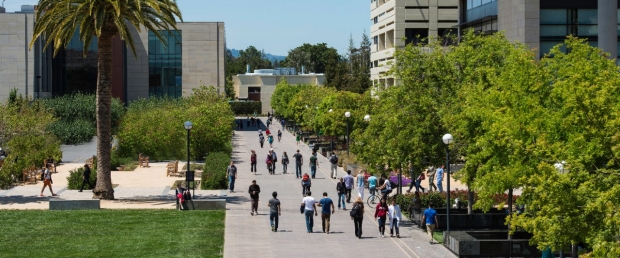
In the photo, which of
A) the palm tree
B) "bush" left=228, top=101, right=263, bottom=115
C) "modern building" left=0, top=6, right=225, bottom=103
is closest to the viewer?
the palm tree

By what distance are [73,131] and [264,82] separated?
8321cm

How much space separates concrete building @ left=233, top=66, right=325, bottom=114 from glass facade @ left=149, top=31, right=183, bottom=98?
53711 millimetres

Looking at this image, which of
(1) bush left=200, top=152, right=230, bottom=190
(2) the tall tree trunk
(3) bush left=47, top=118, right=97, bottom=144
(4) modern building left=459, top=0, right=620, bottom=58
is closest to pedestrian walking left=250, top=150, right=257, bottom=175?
(1) bush left=200, top=152, right=230, bottom=190

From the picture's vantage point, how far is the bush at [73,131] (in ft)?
245

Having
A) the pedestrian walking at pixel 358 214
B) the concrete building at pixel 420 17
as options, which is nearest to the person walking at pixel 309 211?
the pedestrian walking at pixel 358 214

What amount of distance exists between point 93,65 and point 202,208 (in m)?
61.6

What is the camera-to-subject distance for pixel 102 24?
1377 inches

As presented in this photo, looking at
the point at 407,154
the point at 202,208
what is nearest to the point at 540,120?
the point at 407,154

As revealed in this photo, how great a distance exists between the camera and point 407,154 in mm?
30797

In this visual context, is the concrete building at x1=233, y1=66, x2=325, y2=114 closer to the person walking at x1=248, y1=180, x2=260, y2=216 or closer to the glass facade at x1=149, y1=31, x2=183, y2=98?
the glass facade at x1=149, y1=31, x2=183, y2=98

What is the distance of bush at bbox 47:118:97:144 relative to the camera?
2943 inches

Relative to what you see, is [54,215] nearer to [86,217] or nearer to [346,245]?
[86,217]

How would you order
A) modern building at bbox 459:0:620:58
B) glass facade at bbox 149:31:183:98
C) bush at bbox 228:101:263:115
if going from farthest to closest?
bush at bbox 228:101:263:115 < glass facade at bbox 149:31:183:98 < modern building at bbox 459:0:620:58

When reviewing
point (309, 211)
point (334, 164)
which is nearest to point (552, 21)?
point (334, 164)
